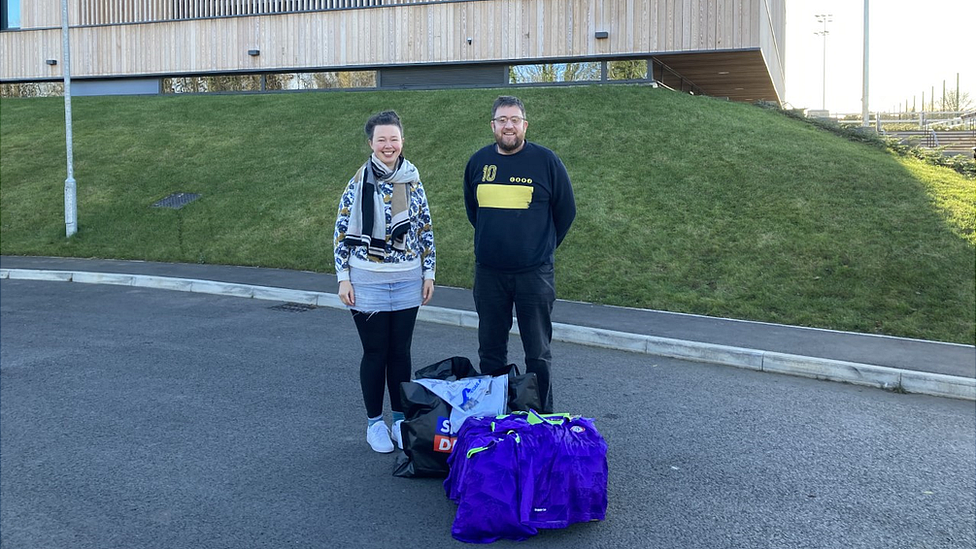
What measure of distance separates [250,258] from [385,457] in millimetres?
9035

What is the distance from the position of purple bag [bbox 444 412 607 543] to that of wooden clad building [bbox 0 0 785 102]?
18.6 m

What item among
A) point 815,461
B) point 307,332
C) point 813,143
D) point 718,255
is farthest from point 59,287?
point 813,143

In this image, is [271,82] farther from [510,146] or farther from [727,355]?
[510,146]

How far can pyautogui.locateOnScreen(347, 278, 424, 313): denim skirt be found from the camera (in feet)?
14.6

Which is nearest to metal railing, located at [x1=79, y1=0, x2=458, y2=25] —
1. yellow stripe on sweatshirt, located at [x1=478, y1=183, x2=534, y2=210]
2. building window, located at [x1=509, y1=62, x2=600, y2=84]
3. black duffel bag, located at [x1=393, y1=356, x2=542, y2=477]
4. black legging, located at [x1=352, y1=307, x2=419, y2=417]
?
building window, located at [x1=509, y1=62, x2=600, y2=84]

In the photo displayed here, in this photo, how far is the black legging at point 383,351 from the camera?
452 cm

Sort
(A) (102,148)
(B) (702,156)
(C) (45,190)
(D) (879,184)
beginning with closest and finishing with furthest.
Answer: (D) (879,184) → (B) (702,156) → (C) (45,190) → (A) (102,148)

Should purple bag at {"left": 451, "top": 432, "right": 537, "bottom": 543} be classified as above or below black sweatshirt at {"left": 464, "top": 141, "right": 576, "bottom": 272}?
below

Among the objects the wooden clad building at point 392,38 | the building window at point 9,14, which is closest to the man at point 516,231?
the wooden clad building at point 392,38

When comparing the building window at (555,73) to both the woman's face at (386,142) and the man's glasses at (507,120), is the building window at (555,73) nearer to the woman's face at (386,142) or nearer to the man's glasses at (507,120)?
the man's glasses at (507,120)

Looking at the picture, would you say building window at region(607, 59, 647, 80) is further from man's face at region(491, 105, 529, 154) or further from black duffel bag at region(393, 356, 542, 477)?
black duffel bag at region(393, 356, 542, 477)

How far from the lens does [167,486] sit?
4121 millimetres

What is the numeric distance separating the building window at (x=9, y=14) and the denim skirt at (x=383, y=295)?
29.4 meters

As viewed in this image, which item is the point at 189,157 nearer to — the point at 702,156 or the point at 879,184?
the point at 702,156
